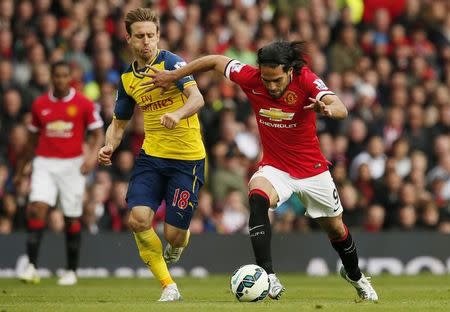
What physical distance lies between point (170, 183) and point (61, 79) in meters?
4.25

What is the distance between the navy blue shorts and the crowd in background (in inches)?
232

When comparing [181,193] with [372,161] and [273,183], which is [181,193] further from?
[372,161]

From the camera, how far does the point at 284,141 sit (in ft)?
37.7

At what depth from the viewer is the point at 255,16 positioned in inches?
864

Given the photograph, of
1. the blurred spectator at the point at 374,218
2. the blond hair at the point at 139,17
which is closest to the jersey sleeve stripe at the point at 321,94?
the blond hair at the point at 139,17

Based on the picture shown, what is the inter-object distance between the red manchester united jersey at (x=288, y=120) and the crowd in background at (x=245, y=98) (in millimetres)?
6917

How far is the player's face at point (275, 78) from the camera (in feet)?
35.9

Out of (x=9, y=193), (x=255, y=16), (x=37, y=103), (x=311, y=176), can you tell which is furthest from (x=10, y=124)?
(x=311, y=176)

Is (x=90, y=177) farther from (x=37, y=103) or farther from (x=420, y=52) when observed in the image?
(x=420, y=52)

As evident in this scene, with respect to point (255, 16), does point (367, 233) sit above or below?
below

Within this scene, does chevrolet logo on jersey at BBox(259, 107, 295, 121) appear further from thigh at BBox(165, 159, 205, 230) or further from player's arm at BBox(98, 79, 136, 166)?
player's arm at BBox(98, 79, 136, 166)

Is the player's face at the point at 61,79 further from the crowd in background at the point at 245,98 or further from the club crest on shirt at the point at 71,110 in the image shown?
the crowd in background at the point at 245,98

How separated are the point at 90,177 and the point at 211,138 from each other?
227 cm

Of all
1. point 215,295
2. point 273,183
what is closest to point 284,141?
point 273,183
